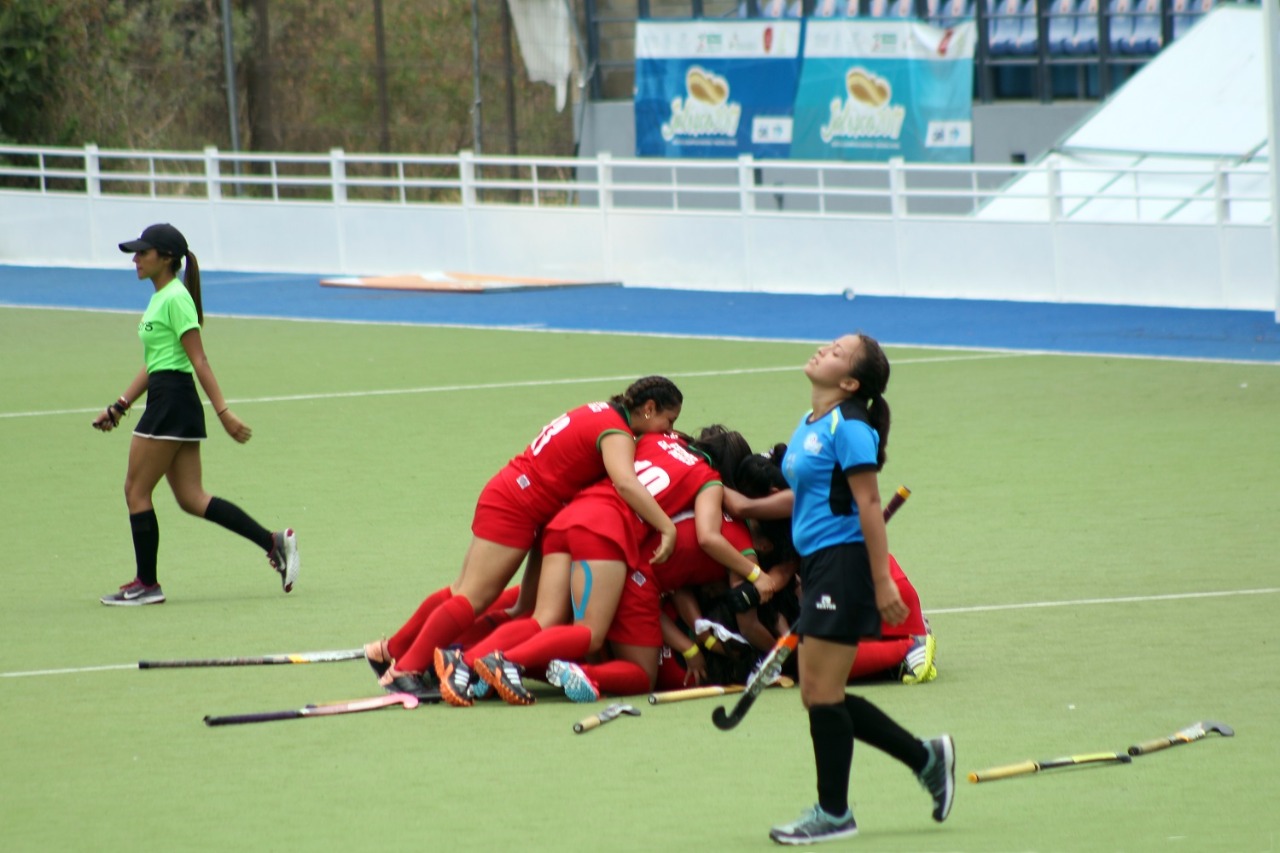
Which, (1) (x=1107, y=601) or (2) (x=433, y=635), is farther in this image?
(1) (x=1107, y=601)

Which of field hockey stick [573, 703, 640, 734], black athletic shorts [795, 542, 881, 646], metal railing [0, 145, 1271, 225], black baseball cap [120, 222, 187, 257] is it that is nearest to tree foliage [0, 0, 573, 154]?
metal railing [0, 145, 1271, 225]

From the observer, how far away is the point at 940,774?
6.28 m

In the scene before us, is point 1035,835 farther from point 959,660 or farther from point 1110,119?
point 1110,119

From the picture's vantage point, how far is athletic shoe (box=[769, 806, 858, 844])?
240 inches

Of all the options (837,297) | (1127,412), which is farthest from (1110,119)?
(1127,412)

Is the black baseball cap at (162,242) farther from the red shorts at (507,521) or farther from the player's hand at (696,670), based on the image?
the player's hand at (696,670)

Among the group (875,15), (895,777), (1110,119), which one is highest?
(875,15)

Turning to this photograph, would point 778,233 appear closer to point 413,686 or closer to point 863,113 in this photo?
point 863,113

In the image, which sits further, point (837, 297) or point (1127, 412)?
point (837, 297)

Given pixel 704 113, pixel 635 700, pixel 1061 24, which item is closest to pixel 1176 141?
pixel 1061 24

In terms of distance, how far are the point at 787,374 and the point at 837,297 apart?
6981 millimetres

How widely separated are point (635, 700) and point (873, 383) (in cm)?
226

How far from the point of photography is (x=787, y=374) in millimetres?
Answer: 18750

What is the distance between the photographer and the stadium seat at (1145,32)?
34375 millimetres
